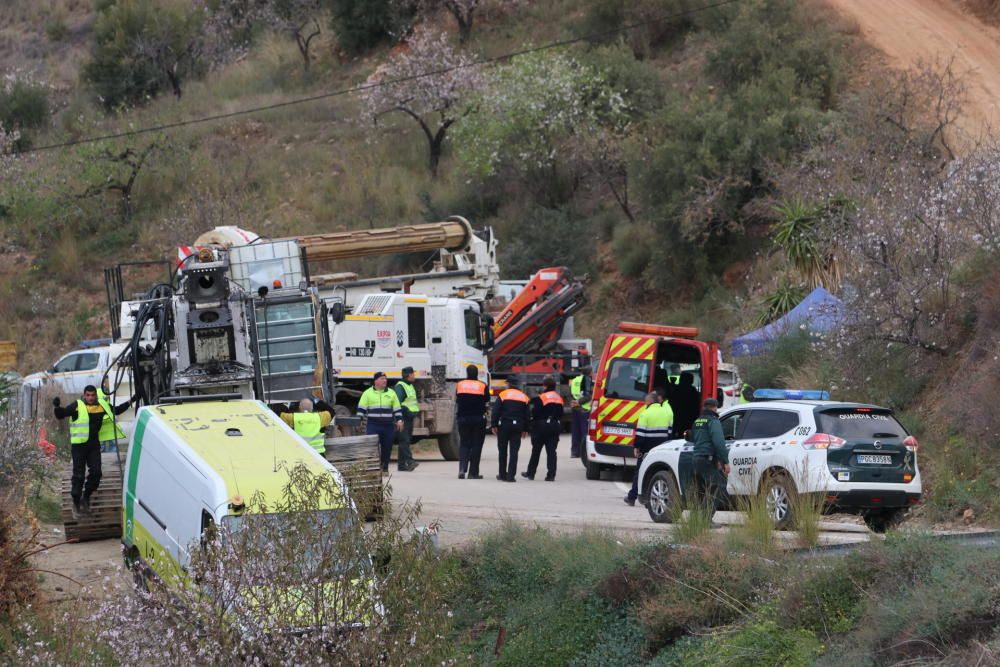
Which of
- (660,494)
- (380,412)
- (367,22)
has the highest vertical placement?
(367,22)

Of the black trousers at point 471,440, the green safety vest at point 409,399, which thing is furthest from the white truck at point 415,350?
the black trousers at point 471,440

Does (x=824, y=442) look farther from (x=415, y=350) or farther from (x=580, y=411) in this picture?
(x=415, y=350)

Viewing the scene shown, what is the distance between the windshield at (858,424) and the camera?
14398 millimetres

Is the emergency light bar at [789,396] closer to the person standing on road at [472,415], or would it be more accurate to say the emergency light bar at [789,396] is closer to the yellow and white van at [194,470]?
the person standing on road at [472,415]

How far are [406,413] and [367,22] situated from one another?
4354 centimetres

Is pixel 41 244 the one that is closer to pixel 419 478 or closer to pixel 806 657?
pixel 419 478

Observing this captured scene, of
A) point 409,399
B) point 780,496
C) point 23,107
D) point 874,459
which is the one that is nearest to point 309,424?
point 780,496

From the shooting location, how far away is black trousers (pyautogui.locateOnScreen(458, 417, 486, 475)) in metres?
20.4

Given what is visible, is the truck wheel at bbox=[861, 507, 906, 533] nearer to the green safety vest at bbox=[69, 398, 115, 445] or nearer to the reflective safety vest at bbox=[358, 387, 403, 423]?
the reflective safety vest at bbox=[358, 387, 403, 423]

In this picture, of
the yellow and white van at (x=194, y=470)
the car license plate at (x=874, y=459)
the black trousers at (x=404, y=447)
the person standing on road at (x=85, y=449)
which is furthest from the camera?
the black trousers at (x=404, y=447)

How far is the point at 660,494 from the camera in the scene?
52.4ft

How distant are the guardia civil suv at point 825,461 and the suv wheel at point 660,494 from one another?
284 mm

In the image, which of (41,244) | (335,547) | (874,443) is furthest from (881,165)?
(41,244)

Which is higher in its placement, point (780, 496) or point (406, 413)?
point (406, 413)
